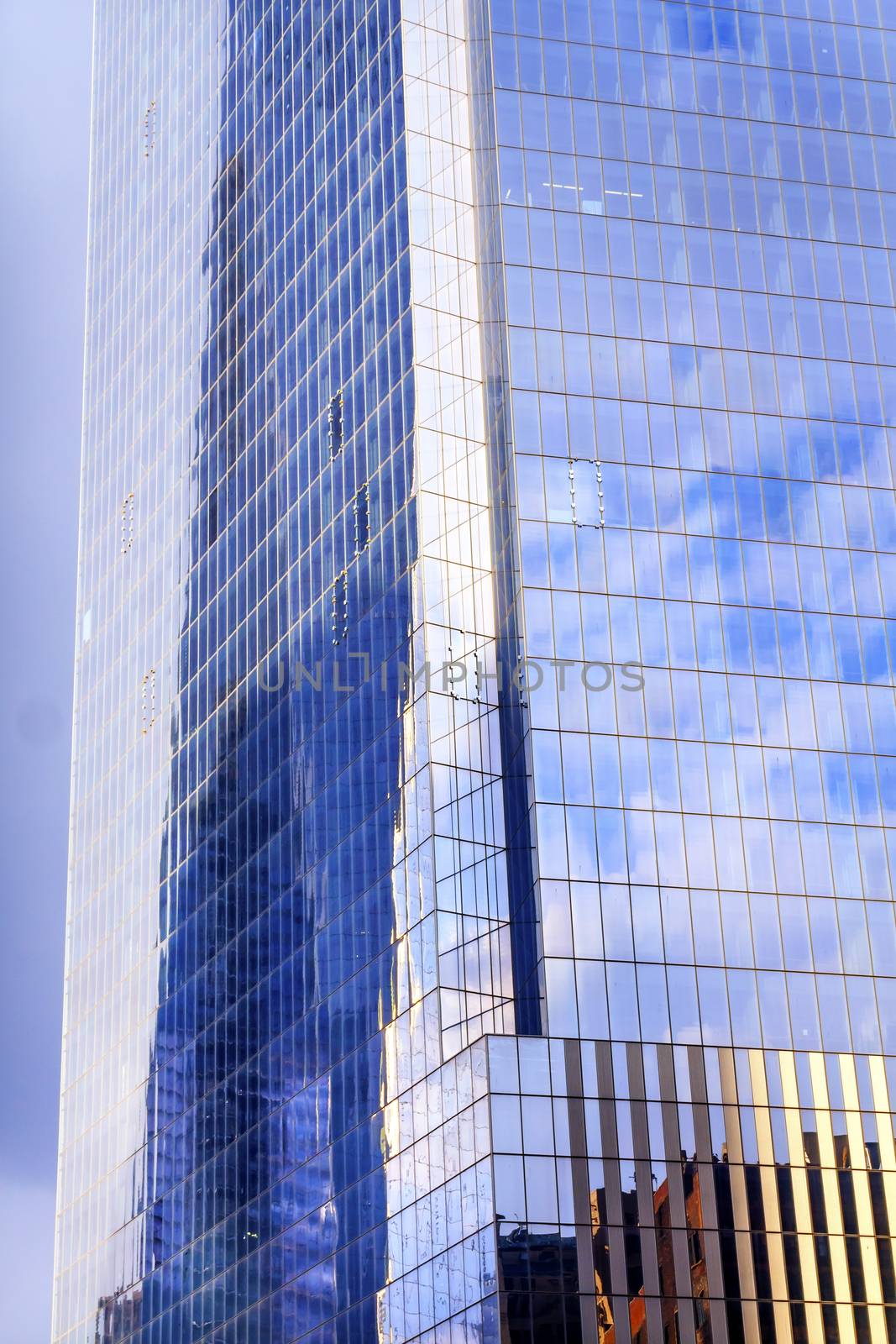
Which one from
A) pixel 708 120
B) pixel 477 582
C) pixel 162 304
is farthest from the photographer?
pixel 162 304

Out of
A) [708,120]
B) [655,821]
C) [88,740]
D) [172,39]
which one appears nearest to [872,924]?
[655,821]

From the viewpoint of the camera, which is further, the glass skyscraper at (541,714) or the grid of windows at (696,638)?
the glass skyscraper at (541,714)

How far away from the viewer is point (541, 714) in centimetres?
8994

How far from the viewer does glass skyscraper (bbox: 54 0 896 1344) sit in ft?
272

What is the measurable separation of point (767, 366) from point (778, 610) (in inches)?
513

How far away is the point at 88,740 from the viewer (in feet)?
500

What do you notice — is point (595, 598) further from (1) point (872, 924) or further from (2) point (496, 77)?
(2) point (496, 77)

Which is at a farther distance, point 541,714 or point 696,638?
point 696,638

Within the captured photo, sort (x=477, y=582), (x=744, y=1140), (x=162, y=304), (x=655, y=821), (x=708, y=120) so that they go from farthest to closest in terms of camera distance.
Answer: (x=162, y=304) < (x=708, y=120) < (x=477, y=582) < (x=655, y=821) < (x=744, y=1140)

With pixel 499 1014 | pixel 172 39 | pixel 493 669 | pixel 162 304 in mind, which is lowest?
pixel 499 1014

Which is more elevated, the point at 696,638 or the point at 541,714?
the point at 696,638

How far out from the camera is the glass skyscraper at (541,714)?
8300 cm

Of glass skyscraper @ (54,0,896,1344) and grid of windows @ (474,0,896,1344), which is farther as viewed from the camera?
glass skyscraper @ (54,0,896,1344)

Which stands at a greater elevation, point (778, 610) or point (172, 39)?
point (172, 39)
